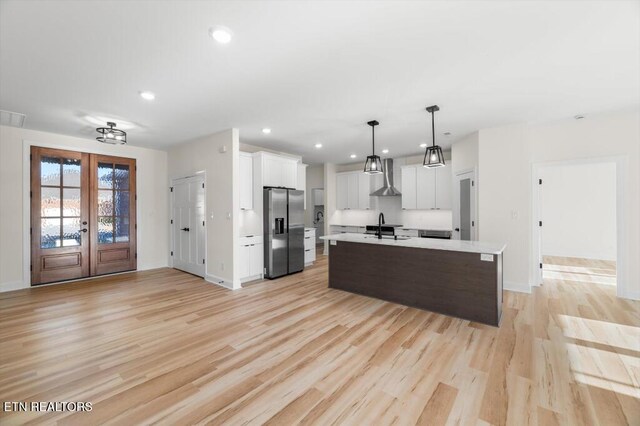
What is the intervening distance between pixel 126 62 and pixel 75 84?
1.01 m

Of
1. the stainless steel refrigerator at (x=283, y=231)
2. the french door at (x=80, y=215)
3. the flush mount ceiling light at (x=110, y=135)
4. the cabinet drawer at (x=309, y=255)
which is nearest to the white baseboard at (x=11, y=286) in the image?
the french door at (x=80, y=215)

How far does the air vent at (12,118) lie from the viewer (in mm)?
3933

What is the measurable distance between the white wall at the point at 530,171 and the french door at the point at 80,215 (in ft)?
23.5

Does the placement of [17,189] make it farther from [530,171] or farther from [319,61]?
[530,171]

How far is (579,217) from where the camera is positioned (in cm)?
695

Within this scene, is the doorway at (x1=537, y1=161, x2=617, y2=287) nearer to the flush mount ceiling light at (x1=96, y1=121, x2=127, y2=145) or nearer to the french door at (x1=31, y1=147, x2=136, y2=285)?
the flush mount ceiling light at (x1=96, y1=121, x2=127, y2=145)

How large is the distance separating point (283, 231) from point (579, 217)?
746cm

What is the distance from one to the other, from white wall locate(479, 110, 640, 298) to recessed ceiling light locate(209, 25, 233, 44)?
4.33 meters

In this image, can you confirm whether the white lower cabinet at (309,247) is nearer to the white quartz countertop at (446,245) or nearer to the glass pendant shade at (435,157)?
the white quartz countertop at (446,245)

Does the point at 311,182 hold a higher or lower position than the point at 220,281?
higher

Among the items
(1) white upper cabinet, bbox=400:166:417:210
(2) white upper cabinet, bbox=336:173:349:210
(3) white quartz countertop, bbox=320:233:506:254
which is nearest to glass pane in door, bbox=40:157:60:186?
(3) white quartz countertop, bbox=320:233:506:254

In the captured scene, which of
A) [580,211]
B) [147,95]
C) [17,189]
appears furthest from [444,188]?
[17,189]

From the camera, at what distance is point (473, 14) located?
1.95 meters

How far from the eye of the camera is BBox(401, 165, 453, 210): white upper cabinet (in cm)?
640
